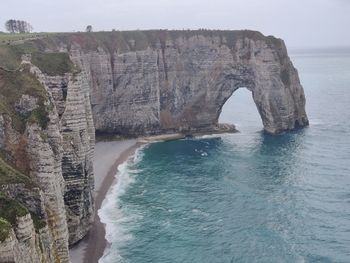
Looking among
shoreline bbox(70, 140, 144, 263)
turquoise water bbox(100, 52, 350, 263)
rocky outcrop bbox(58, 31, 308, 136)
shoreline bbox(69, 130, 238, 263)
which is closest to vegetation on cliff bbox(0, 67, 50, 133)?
shoreline bbox(70, 140, 144, 263)

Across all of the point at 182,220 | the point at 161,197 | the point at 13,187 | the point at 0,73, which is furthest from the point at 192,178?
the point at 13,187

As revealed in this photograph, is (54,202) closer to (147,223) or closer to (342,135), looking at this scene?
(147,223)

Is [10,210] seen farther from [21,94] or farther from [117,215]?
[117,215]

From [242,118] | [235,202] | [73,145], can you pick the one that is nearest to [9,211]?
[73,145]

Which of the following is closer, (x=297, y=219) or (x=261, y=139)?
(x=297, y=219)

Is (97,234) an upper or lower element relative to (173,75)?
lower

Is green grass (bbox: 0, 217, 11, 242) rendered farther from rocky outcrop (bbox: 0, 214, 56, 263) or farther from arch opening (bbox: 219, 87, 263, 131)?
arch opening (bbox: 219, 87, 263, 131)
